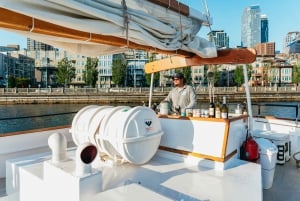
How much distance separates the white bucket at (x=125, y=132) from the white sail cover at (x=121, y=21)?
36.5 inches

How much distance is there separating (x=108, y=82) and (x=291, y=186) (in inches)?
3135

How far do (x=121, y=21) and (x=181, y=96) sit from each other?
2.43m

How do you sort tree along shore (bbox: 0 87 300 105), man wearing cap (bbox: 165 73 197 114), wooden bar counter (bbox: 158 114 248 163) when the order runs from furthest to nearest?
tree along shore (bbox: 0 87 300 105)
man wearing cap (bbox: 165 73 197 114)
wooden bar counter (bbox: 158 114 248 163)

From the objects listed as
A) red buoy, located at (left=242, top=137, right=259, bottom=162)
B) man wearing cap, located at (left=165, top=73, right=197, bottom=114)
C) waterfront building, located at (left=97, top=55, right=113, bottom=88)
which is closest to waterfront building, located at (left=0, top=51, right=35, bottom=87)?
waterfront building, located at (left=97, top=55, right=113, bottom=88)

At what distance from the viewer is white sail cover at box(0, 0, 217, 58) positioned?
223 cm

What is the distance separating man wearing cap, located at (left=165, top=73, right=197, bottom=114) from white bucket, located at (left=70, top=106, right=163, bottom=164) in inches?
48.8

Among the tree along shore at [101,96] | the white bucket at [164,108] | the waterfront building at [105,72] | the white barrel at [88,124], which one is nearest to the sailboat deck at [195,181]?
the white barrel at [88,124]

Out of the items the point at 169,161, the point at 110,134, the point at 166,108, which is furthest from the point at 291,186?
the point at 110,134

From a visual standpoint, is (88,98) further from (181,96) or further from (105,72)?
(181,96)

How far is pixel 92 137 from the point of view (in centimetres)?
356

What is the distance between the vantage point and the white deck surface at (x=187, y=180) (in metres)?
2.61

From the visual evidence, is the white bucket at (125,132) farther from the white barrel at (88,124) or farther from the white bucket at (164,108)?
the white bucket at (164,108)

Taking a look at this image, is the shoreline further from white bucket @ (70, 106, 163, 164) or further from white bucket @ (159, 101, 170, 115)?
white bucket @ (70, 106, 163, 164)

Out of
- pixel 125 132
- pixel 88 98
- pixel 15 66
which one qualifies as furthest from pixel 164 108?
→ pixel 15 66
